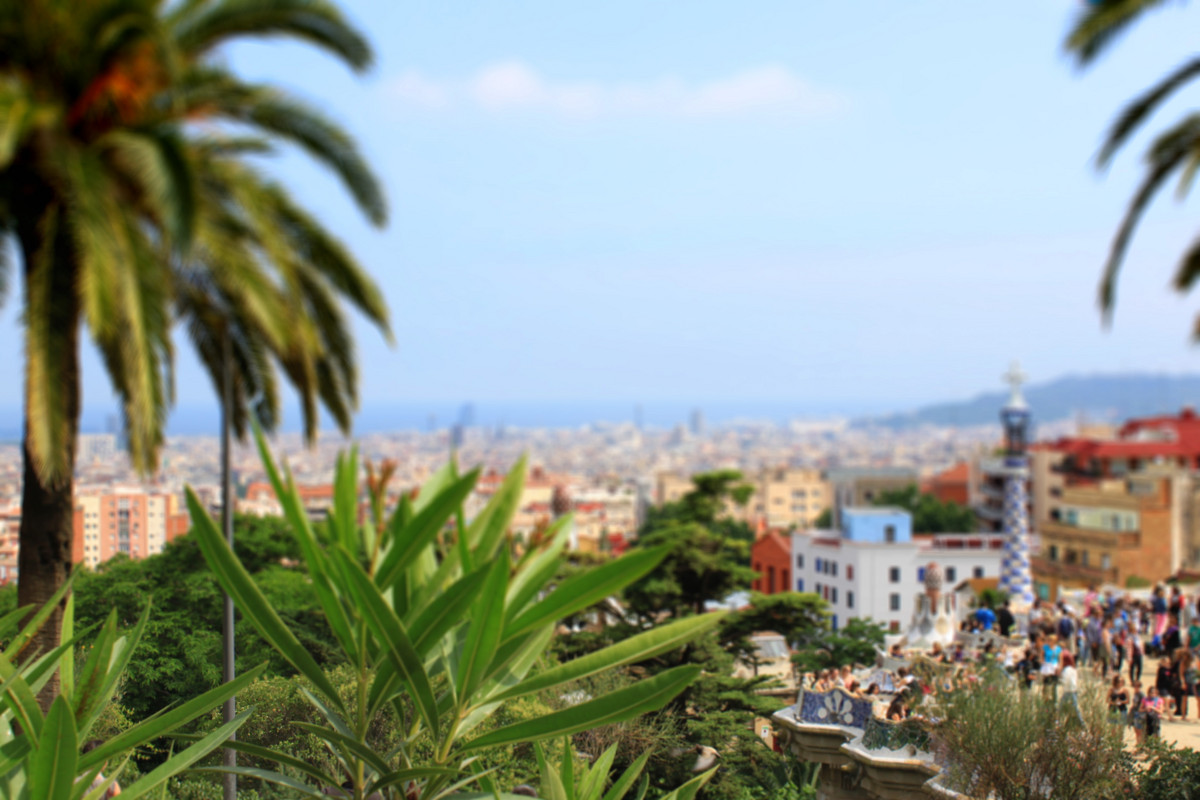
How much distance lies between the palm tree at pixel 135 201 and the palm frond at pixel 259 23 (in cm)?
1

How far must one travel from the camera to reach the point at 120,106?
21.0 feet

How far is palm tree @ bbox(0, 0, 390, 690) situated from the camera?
19.2 ft

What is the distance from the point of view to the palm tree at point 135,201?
230 inches

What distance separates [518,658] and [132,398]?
12.5ft

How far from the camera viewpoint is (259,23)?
681 centimetres

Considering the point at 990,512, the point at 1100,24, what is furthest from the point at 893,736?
the point at 990,512

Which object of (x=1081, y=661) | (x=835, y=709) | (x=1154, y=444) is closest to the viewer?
(x=835, y=709)

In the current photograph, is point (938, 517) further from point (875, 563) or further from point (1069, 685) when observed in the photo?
point (1069, 685)

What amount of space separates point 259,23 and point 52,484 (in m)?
3.18

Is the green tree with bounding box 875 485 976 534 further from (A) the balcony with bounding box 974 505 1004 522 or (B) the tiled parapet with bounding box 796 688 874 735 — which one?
(B) the tiled parapet with bounding box 796 688 874 735

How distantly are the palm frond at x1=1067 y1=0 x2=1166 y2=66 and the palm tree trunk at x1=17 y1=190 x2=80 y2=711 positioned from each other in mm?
7806

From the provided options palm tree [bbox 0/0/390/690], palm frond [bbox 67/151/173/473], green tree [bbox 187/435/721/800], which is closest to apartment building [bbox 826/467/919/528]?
palm tree [bbox 0/0/390/690]

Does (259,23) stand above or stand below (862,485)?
above

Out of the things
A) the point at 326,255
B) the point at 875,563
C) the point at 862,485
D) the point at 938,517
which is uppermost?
the point at 326,255
